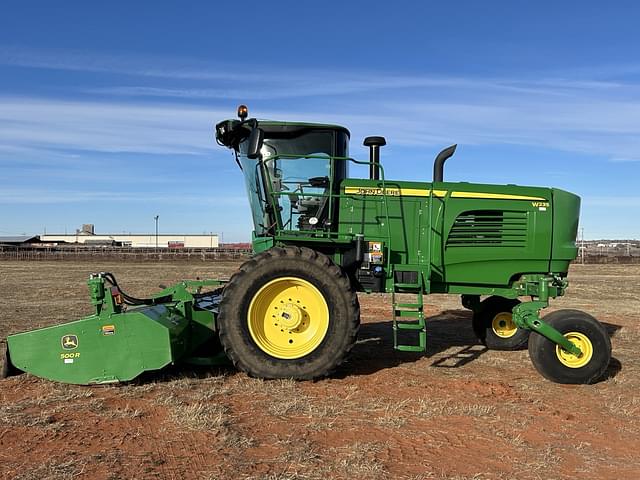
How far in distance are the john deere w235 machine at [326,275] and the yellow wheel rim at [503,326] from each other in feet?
4.67

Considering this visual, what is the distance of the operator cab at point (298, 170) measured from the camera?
6.63 metres

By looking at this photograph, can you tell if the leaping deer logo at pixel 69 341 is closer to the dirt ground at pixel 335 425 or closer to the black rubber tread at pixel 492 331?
the dirt ground at pixel 335 425

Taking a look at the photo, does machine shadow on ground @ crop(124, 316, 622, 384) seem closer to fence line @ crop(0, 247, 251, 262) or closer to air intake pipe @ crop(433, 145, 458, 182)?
air intake pipe @ crop(433, 145, 458, 182)

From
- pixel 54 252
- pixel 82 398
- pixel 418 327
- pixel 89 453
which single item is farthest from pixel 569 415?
pixel 54 252

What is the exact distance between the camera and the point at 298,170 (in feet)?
21.9

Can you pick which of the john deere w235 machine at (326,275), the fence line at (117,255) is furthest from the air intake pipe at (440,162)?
the fence line at (117,255)

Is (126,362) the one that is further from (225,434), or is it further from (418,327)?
(418,327)

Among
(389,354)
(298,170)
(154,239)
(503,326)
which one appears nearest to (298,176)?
(298,170)

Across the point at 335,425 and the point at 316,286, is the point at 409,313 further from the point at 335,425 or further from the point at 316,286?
the point at 335,425

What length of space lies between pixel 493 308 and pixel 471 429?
4.12 m

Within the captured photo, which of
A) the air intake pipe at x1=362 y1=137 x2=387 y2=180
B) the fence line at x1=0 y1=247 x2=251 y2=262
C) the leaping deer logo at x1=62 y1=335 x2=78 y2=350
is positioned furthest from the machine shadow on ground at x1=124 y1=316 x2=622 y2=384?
the fence line at x1=0 y1=247 x2=251 y2=262

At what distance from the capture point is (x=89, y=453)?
12.8 ft

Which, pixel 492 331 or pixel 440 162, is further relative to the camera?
pixel 492 331

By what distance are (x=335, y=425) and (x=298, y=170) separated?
3130 millimetres
